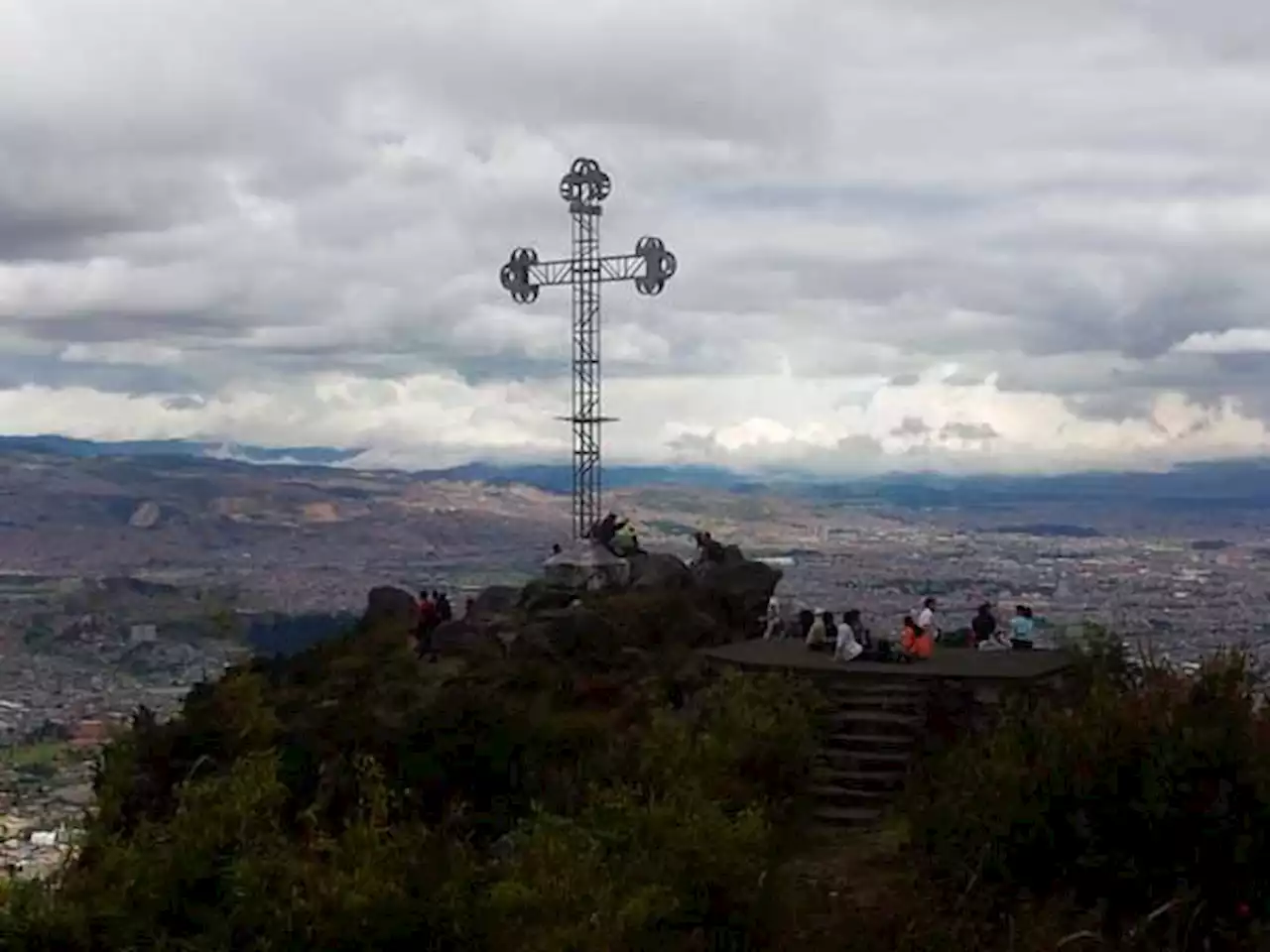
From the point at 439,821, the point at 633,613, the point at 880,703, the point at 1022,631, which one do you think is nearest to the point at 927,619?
the point at 1022,631

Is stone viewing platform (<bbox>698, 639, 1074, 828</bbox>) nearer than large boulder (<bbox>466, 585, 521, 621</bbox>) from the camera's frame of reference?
Yes

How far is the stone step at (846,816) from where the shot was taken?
17484mm

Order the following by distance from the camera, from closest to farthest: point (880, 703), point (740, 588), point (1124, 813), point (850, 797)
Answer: point (1124, 813) → point (850, 797) → point (880, 703) → point (740, 588)

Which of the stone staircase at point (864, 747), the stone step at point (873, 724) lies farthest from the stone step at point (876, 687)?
the stone step at point (873, 724)

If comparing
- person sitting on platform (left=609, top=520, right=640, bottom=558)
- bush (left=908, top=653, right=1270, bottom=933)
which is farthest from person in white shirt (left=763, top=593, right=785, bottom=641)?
bush (left=908, top=653, right=1270, bottom=933)

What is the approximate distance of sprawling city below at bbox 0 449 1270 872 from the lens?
30281 millimetres

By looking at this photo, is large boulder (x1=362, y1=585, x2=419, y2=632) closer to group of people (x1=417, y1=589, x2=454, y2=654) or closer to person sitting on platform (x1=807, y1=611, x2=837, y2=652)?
group of people (x1=417, y1=589, x2=454, y2=654)

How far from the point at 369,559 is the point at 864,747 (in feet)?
216

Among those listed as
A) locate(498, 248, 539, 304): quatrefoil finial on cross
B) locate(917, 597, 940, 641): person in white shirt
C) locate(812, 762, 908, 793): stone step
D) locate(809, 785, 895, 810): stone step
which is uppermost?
locate(498, 248, 539, 304): quatrefoil finial on cross

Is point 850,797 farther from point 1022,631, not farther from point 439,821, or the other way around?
point 1022,631

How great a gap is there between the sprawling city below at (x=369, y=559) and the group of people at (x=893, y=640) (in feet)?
2.30

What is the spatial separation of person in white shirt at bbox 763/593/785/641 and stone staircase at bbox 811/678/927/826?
5.32 metres

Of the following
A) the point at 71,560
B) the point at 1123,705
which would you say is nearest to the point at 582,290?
the point at 1123,705

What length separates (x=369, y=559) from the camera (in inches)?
3263
